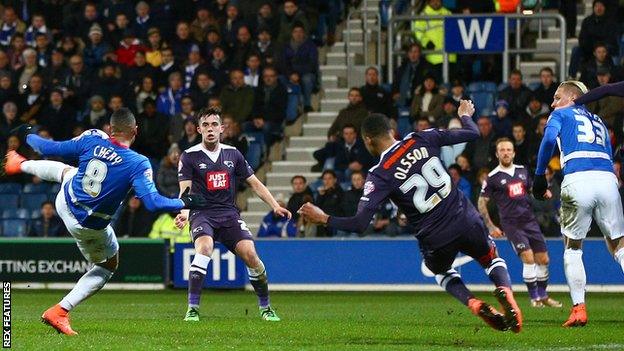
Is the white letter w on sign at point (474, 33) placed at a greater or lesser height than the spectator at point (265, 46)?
greater

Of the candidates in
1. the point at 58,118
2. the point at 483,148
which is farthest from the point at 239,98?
the point at 483,148

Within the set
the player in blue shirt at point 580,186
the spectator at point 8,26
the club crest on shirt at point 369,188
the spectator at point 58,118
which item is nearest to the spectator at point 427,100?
the spectator at point 58,118

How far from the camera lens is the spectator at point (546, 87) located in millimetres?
23406

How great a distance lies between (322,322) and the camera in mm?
14742

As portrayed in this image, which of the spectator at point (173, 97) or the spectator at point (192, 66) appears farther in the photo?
the spectator at point (192, 66)

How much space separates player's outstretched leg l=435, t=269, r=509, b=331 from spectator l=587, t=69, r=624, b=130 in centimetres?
1107

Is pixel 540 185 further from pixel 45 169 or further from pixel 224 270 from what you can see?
pixel 224 270

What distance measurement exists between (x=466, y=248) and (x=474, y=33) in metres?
12.6

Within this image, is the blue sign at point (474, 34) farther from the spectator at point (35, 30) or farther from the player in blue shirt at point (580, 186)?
the player in blue shirt at point (580, 186)

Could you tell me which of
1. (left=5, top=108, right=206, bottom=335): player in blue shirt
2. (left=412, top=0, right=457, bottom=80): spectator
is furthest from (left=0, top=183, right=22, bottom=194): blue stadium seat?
(left=5, top=108, right=206, bottom=335): player in blue shirt

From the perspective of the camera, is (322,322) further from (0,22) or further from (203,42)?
(0,22)

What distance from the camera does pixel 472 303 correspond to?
11.8m

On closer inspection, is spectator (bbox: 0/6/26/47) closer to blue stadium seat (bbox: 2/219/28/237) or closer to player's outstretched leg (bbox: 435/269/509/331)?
blue stadium seat (bbox: 2/219/28/237)

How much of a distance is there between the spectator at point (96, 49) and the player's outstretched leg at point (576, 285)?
16402mm
